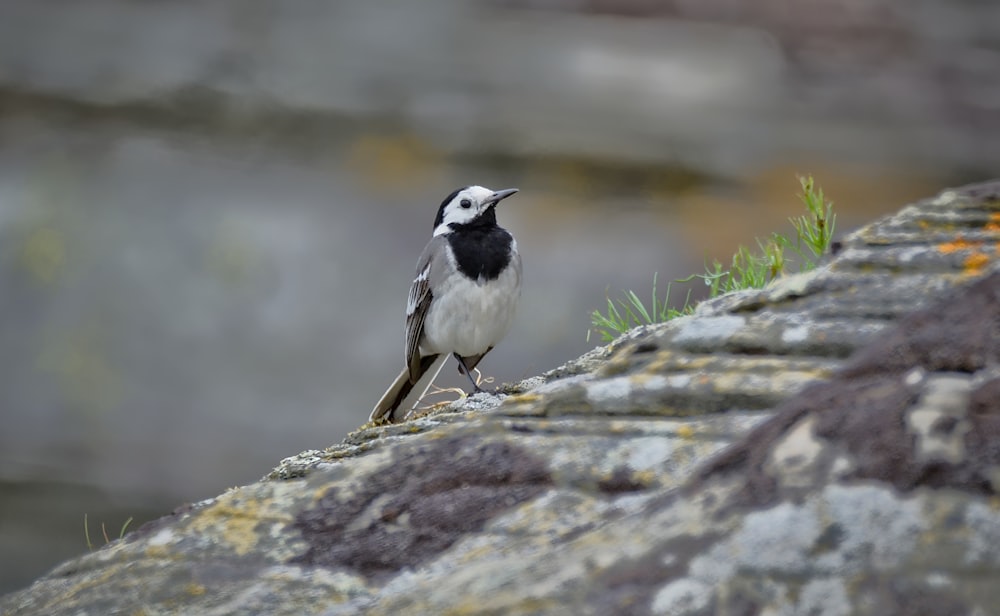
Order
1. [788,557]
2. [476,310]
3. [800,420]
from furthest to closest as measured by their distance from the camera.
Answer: [476,310], [800,420], [788,557]

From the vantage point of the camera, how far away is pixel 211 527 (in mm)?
1872

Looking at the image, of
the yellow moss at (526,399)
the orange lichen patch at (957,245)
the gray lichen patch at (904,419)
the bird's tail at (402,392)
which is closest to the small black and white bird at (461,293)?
the bird's tail at (402,392)

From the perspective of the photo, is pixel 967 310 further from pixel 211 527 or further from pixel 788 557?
pixel 211 527

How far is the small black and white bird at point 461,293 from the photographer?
469 centimetres

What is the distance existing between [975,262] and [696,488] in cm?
62

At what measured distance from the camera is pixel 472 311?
15.3ft

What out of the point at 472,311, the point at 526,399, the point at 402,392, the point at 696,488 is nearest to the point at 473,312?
the point at 472,311

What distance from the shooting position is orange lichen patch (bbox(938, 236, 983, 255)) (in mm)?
1811

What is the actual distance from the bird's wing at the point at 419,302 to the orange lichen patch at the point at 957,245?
10.2ft

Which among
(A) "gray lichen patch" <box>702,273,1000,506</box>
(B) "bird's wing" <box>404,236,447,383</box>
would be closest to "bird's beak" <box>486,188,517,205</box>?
(B) "bird's wing" <box>404,236,447,383</box>

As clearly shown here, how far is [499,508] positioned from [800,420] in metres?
0.46

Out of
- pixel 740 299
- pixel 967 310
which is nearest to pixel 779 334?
pixel 740 299

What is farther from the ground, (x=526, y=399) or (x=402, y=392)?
(x=526, y=399)

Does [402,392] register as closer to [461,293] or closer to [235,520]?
[461,293]
